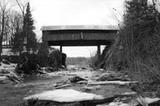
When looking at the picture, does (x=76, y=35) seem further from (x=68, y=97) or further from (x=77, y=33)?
(x=68, y=97)

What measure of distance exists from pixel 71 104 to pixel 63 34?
76.9ft

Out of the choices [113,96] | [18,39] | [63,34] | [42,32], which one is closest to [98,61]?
[63,34]

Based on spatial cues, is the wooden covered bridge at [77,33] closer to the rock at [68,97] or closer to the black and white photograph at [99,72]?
the black and white photograph at [99,72]

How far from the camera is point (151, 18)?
44.1 ft

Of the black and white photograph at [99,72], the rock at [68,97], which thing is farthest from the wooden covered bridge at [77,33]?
the rock at [68,97]

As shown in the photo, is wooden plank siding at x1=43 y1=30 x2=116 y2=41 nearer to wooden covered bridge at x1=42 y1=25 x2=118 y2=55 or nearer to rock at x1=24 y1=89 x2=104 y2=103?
wooden covered bridge at x1=42 y1=25 x2=118 y2=55

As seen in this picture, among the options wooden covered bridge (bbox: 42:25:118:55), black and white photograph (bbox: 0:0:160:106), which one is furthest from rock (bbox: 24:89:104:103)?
wooden covered bridge (bbox: 42:25:118:55)

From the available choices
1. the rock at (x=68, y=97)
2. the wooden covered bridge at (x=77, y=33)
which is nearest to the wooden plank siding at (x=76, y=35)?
the wooden covered bridge at (x=77, y=33)

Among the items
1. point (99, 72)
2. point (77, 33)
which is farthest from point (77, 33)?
point (99, 72)

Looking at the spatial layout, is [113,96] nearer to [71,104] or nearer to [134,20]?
[71,104]

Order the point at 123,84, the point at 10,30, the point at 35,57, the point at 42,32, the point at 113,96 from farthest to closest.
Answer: the point at 10,30, the point at 42,32, the point at 35,57, the point at 123,84, the point at 113,96

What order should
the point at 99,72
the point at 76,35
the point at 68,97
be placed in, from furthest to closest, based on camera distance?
the point at 76,35, the point at 99,72, the point at 68,97

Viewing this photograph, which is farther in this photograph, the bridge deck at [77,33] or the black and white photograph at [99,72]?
the bridge deck at [77,33]

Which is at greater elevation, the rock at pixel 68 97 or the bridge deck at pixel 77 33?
the bridge deck at pixel 77 33
